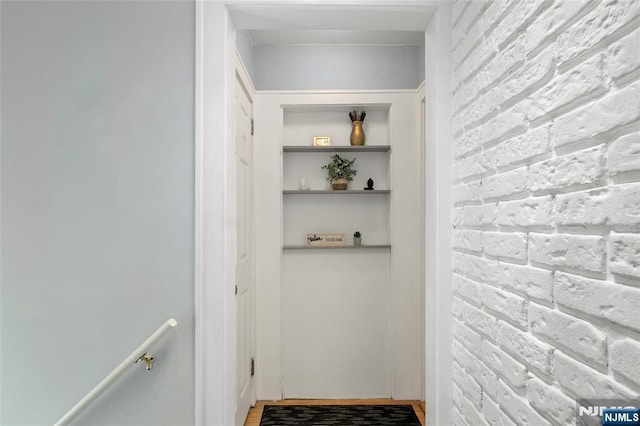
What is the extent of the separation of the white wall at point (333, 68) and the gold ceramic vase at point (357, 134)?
10.0 inches

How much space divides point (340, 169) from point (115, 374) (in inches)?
79.5

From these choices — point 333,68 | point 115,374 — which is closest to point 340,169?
point 333,68

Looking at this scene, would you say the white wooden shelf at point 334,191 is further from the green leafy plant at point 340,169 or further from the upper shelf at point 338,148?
the upper shelf at point 338,148

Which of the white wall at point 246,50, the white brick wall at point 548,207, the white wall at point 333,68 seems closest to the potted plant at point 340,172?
the white wall at point 333,68

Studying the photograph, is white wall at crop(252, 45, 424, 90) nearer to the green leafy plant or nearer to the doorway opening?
the green leafy plant

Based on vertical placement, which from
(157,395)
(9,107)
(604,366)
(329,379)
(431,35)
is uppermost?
(431,35)

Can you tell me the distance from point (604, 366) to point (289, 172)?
259cm

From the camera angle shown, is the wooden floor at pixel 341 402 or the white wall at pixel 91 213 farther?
the wooden floor at pixel 341 402

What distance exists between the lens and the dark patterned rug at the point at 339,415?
2.72 meters

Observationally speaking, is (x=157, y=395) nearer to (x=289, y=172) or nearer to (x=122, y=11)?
(x=122, y=11)

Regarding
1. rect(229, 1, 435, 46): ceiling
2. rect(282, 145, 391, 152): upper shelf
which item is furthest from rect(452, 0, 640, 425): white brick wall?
rect(282, 145, 391, 152): upper shelf

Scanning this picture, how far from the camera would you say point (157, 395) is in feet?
5.27

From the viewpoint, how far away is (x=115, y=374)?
5.02ft

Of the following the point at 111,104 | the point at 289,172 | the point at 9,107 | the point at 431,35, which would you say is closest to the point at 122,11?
the point at 111,104
